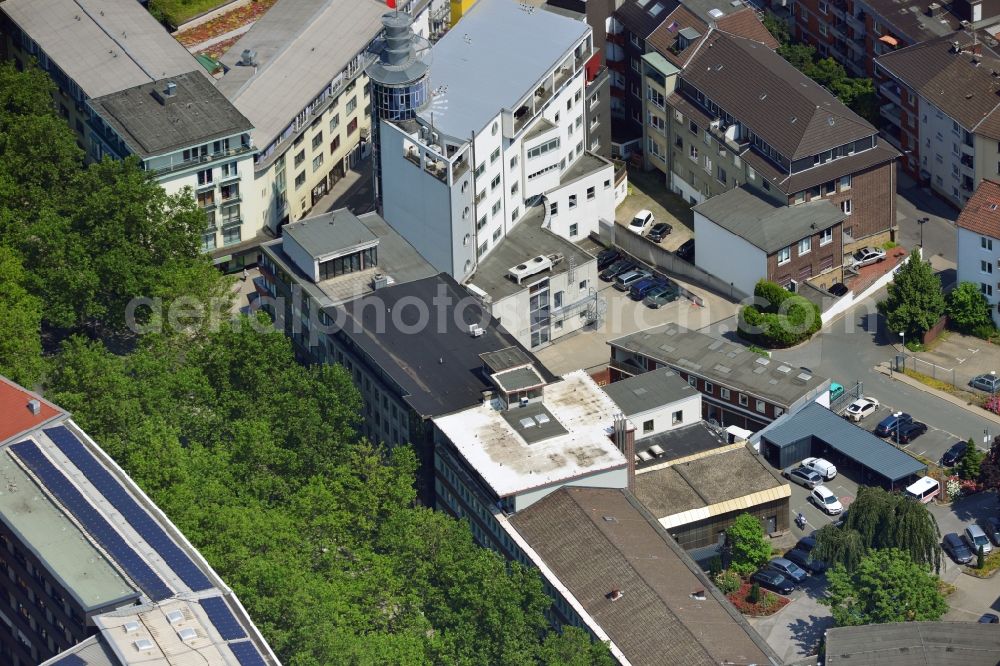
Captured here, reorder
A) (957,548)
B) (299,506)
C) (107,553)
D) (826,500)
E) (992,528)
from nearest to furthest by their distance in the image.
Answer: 1. (107,553)
2. (299,506)
3. (957,548)
4. (992,528)
5. (826,500)

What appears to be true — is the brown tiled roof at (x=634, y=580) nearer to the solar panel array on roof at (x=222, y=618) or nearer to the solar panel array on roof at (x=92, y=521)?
the solar panel array on roof at (x=222, y=618)

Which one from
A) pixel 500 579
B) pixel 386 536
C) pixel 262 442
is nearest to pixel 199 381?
pixel 262 442

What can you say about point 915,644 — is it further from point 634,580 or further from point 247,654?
point 247,654

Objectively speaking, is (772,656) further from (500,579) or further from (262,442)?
(262,442)

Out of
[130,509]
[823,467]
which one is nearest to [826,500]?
[823,467]

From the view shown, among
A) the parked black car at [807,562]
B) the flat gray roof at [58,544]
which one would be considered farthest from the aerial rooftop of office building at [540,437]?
the flat gray roof at [58,544]

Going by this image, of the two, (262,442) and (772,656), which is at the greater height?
(262,442)
